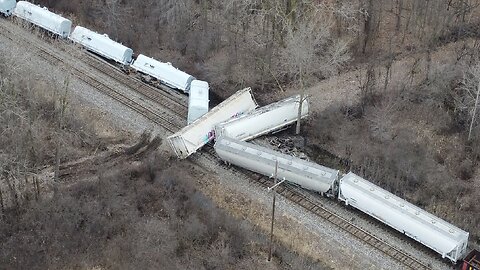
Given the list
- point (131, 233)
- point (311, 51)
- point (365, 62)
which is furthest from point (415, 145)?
point (131, 233)

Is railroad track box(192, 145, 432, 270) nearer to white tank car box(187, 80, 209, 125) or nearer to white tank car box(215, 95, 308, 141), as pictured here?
white tank car box(215, 95, 308, 141)

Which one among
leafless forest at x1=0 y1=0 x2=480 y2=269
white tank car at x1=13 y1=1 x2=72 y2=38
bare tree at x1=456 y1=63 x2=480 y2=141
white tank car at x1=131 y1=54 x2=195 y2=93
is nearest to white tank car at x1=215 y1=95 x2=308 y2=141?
leafless forest at x1=0 y1=0 x2=480 y2=269

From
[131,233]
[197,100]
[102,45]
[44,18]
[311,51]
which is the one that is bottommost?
[131,233]

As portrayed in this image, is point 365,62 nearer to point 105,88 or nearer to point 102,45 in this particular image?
point 105,88

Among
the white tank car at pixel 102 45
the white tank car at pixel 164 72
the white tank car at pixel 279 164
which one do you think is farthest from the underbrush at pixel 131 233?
the white tank car at pixel 102 45

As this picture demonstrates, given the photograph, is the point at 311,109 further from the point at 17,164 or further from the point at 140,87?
the point at 17,164

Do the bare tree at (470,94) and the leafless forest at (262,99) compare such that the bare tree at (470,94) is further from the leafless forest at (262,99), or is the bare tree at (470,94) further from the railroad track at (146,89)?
the railroad track at (146,89)
